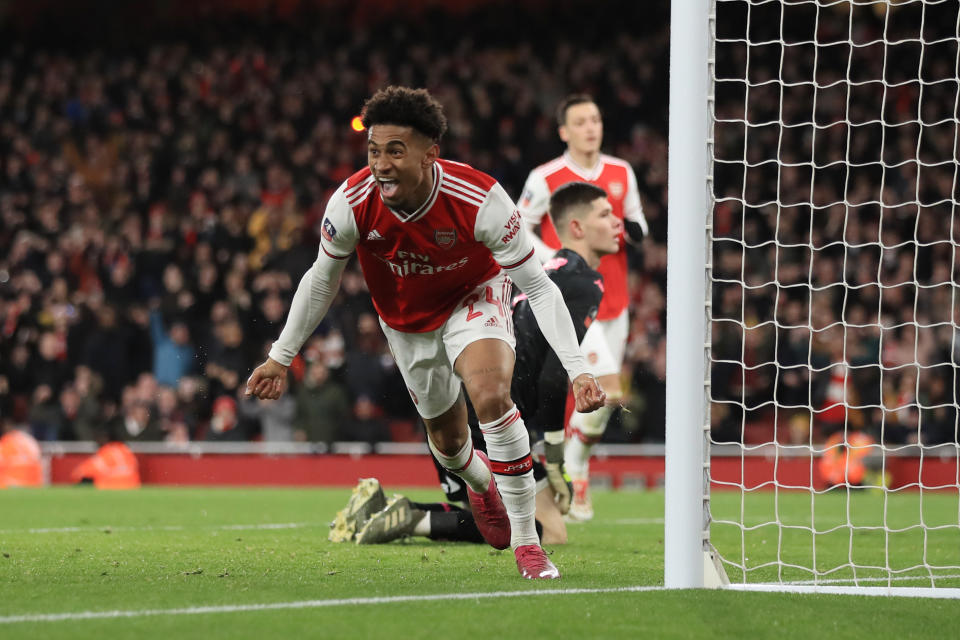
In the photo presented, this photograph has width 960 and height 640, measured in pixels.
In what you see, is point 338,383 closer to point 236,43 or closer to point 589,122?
point 589,122

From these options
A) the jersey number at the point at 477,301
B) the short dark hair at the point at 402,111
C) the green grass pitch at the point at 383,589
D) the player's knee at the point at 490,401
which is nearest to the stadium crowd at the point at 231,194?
the green grass pitch at the point at 383,589

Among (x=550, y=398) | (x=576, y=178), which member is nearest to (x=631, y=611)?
(x=550, y=398)

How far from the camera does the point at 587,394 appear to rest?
4949mm

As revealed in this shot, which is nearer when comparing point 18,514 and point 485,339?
point 485,339

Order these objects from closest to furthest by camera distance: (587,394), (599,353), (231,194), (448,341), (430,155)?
(587,394) < (430,155) < (448,341) < (599,353) < (231,194)

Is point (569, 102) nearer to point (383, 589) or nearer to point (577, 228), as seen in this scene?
point (577, 228)

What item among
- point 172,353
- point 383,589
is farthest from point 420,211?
point 172,353

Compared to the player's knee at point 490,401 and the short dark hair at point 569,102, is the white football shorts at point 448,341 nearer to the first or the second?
the player's knee at point 490,401

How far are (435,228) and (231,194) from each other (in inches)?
533

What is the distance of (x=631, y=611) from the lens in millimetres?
4297

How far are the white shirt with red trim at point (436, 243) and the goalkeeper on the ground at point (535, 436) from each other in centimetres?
152

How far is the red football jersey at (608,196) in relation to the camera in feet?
30.8

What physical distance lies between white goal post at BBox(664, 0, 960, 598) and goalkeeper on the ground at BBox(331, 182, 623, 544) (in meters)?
0.75

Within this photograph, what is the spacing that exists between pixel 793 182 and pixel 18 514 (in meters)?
11.8
